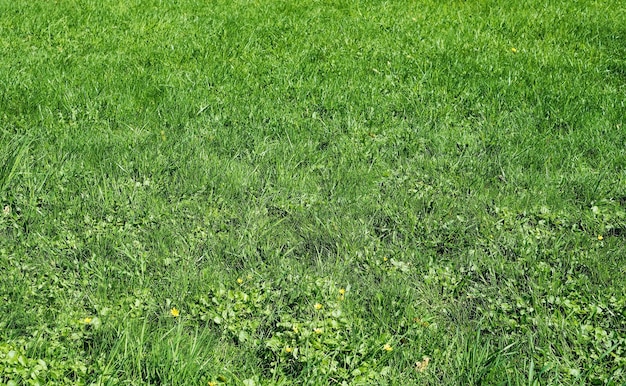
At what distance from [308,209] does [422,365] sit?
46.9 inches

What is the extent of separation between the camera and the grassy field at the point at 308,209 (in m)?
2.75

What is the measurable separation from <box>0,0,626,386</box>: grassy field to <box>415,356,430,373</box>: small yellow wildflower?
0.03ft

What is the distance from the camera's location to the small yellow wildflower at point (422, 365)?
8.91 ft

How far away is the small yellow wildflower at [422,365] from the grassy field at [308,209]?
1cm

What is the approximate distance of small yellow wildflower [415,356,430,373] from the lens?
2715 millimetres

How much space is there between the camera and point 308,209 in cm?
368

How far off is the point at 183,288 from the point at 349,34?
152 inches

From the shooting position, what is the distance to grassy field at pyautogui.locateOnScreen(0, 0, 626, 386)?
2.75 m

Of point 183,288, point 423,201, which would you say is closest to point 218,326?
point 183,288

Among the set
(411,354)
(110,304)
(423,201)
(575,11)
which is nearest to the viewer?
(411,354)

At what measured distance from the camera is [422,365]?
2744 millimetres

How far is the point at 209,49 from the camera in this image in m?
5.82

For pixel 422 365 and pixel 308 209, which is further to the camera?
pixel 308 209

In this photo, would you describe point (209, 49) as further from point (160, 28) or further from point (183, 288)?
point (183, 288)
